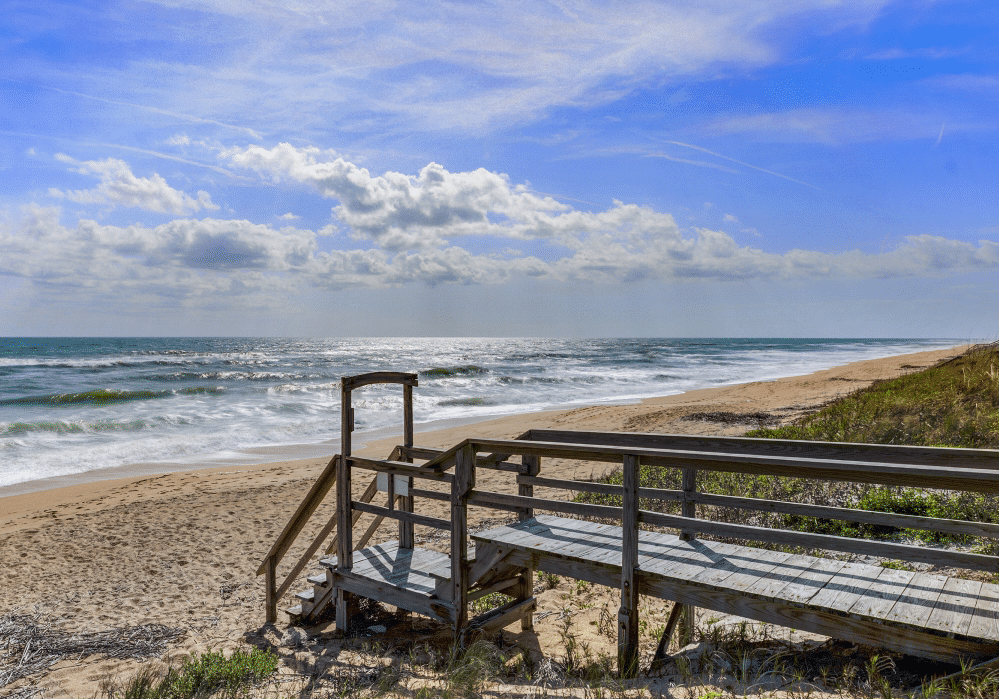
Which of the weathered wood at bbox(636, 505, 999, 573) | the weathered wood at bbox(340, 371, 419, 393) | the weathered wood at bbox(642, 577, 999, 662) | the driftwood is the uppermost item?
the weathered wood at bbox(340, 371, 419, 393)

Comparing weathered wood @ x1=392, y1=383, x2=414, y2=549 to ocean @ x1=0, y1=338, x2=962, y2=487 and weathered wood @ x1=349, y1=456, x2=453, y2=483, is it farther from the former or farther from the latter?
ocean @ x1=0, y1=338, x2=962, y2=487

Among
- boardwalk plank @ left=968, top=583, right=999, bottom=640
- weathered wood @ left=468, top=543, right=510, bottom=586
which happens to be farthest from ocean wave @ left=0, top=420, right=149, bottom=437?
boardwalk plank @ left=968, top=583, right=999, bottom=640

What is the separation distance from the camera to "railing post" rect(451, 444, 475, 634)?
5.59 metres

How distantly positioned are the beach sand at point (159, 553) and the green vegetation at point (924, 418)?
12.6 feet

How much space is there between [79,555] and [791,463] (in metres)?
10.1

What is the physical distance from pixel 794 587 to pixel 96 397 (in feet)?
116

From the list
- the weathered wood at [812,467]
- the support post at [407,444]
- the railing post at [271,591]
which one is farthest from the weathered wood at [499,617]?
the railing post at [271,591]

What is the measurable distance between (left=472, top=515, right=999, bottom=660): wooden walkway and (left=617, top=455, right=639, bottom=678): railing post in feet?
0.33

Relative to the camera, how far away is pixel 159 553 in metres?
9.63

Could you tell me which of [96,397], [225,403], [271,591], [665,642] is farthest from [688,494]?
[96,397]

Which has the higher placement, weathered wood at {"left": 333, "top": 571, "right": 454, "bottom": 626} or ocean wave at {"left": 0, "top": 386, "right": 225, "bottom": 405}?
weathered wood at {"left": 333, "top": 571, "right": 454, "bottom": 626}

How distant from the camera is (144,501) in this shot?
12680 millimetres

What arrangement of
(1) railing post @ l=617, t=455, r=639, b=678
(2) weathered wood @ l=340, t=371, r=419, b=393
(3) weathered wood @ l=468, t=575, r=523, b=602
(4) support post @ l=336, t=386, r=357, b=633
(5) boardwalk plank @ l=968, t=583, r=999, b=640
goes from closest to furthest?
(5) boardwalk plank @ l=968, t=583, r=999, b=640 → (1) railing post @ l=617, t=455, r=639, b=678 → (3) weathered wood @ l=468, t=575, r=523, b=602 → (2) weathered wood @ l=340, t=371, r=419, b=393 → (4) support post @ l=336, t=386, r=357, b=633

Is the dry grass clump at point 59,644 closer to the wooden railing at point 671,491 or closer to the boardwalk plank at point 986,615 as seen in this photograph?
the wooden railing at point 671,491
